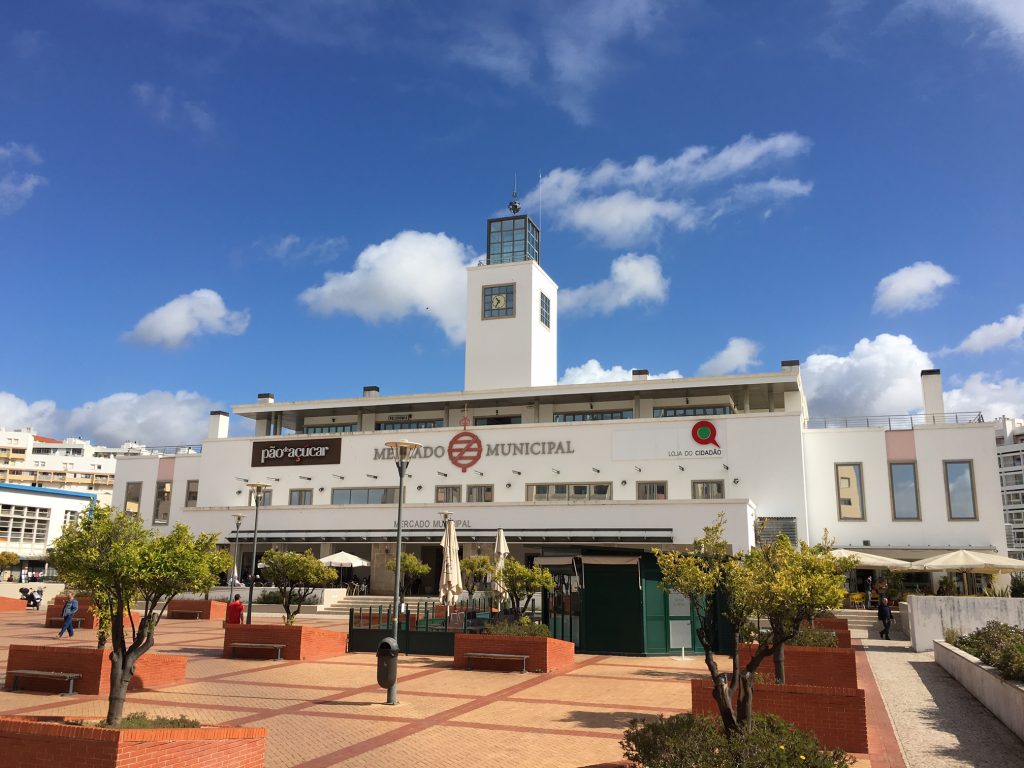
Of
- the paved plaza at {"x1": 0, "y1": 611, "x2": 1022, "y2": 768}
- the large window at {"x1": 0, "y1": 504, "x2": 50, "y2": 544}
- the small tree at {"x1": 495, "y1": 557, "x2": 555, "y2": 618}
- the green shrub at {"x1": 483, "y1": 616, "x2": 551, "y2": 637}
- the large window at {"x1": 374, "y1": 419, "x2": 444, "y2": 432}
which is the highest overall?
the large window at {"x1": 374, "y1": 419, "x2": 444, "y2": 432}

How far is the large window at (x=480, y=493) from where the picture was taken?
41.8 m

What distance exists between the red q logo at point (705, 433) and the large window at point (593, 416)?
20.0 ft

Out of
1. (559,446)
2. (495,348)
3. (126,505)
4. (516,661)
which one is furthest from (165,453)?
(516,661)

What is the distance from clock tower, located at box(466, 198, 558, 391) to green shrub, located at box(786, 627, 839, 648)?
3236 cm

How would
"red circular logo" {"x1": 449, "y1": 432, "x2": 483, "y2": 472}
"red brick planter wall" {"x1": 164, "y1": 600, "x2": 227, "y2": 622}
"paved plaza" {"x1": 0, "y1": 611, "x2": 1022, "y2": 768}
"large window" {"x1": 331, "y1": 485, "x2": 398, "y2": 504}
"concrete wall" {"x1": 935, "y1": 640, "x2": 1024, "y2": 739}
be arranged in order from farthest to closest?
"large window" {"x1": 331, "y1": 485, "x2": 398, "y2": 504} < "red circular logo" {"x1": 449, "y1": 432, "x2": 483, "y2": 472} < "red brick planter wall" {"x1": 164, "y1": 600, "x2": 227, "y2": 622} < "concrete wall" {"x1": 935, "y1": 640, "x2": 1024, "y2": 739} < "paved plaza" {"x1": 0, "y1": 611, "x2": 1022, "y2": 768}

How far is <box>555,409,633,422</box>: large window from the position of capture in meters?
45.3

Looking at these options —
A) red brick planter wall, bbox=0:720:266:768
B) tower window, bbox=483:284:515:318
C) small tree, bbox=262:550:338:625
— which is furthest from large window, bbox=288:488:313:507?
red brick planter wall, bbox=0:720:266:768

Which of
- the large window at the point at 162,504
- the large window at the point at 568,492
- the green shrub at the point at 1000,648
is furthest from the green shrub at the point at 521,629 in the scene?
the large window at the point at 162,504

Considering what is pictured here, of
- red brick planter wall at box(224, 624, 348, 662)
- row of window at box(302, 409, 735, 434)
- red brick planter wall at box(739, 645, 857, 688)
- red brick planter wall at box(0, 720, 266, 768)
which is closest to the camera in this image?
red brick planter wall at box(0, 720, 266, 768)

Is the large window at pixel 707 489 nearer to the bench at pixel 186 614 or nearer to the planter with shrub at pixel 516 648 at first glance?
the planter with shrub at pixel 516 648

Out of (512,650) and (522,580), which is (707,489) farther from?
(512,650)

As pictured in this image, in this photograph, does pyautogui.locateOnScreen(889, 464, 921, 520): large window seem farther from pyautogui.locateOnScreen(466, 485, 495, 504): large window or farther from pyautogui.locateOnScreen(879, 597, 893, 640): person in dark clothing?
pyautogui.locateOnScreen(466, 485, 495, 504): large window

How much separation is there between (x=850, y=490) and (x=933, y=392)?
7.63m

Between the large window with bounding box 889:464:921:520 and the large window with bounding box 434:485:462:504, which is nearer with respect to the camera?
the large window with bounding box 889:464:921:520
